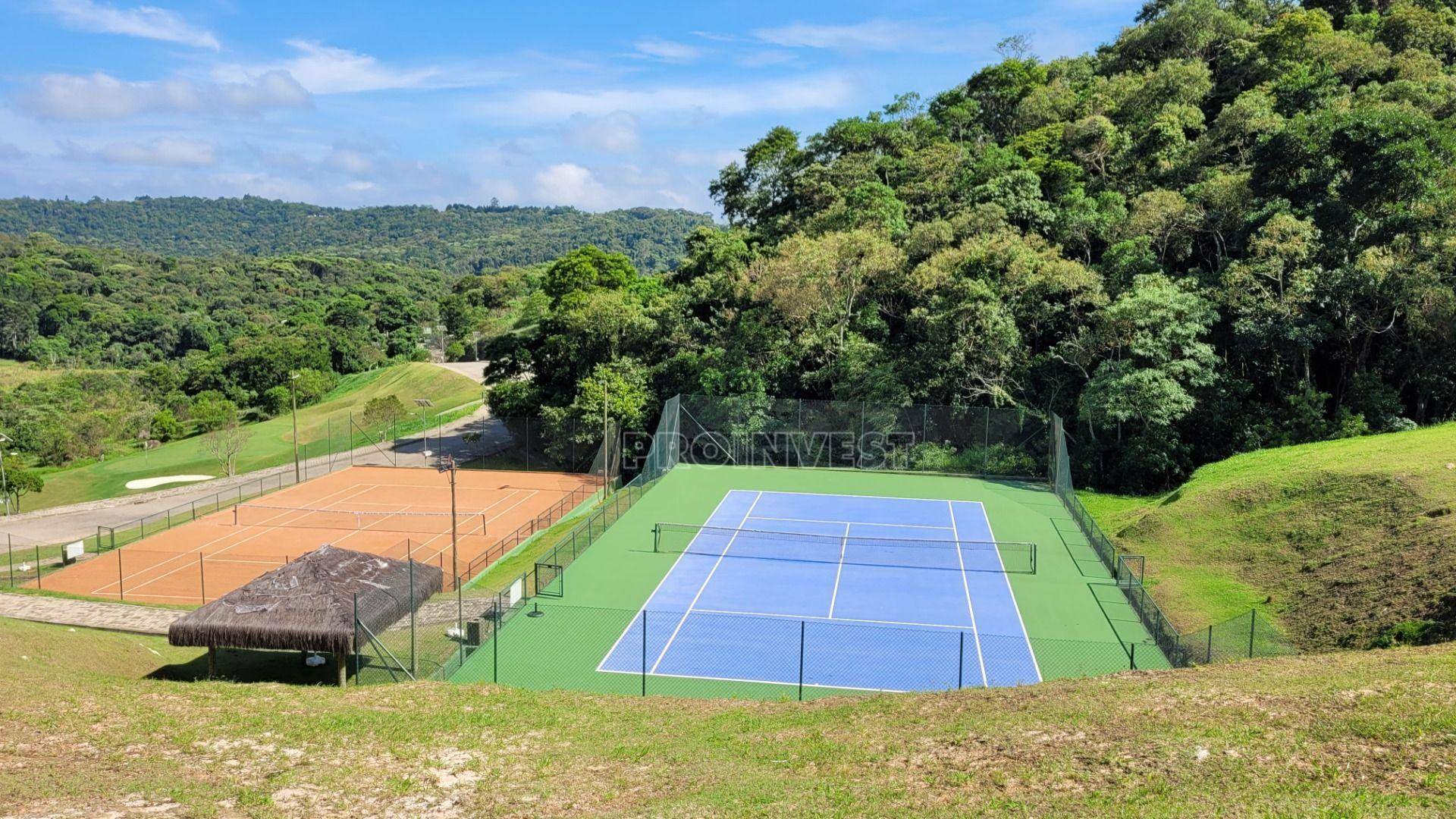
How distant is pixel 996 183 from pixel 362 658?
34.9 m

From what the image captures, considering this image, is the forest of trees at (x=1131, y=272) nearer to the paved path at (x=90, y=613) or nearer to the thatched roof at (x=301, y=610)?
the paved path at (x=90, y=613)

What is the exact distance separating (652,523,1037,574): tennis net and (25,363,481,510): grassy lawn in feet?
80.2

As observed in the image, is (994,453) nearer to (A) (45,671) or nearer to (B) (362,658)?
(B) (362,658)

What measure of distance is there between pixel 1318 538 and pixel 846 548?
36.9 ft

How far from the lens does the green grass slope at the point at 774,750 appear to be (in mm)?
9477

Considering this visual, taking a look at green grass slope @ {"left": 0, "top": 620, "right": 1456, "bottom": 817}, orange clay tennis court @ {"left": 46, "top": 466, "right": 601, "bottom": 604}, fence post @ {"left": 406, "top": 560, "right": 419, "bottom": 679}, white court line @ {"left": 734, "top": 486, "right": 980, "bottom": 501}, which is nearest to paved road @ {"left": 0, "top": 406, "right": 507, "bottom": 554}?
orange clay tennis court @ {"left": 46, "top": 466, "right": 601, "bottom": 604}

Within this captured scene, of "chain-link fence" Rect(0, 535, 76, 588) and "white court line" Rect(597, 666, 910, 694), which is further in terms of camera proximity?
"chain-link fence" Rect(0, 535, 76, 588)

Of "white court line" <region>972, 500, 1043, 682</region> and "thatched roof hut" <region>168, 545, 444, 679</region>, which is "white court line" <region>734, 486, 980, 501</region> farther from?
"thatched roof hut" <region>168, 545, 444, 679</region>

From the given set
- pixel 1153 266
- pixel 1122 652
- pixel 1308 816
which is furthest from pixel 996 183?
pixel 1308 816

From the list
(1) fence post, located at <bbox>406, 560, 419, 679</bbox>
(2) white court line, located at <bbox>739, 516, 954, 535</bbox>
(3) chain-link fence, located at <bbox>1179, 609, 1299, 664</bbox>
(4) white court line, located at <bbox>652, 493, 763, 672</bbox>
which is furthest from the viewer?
(2) white court line, located at <bbox>739, 516, 954, 535</bbox>

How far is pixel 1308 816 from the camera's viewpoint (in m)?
8.43

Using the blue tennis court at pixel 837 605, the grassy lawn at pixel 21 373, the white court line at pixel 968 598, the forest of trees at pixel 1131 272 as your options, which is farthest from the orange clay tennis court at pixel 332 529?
the grassy lawn at pixel 21 373

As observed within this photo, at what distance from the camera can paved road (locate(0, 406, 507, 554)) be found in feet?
111

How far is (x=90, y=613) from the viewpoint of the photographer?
75.9 feet
